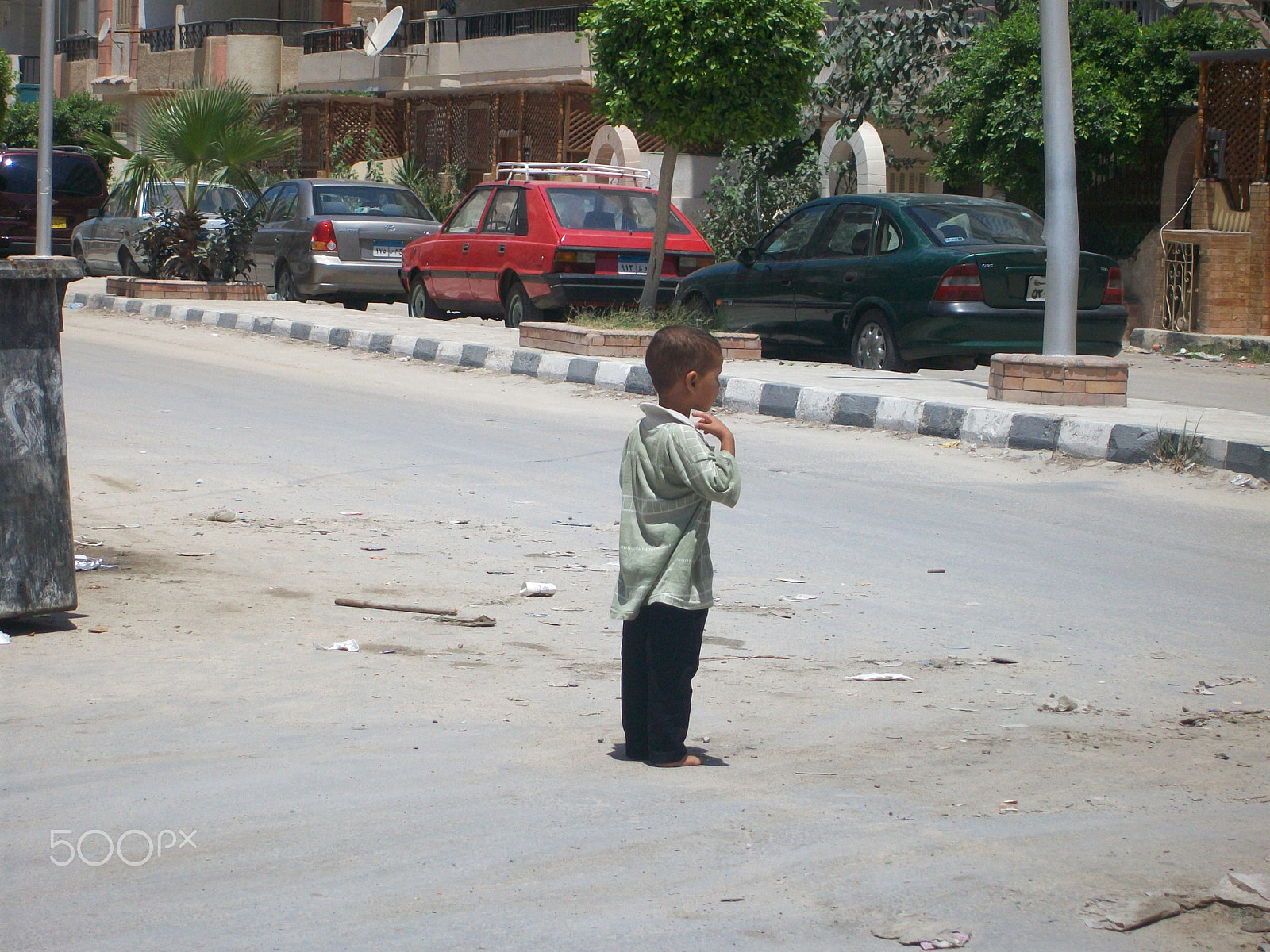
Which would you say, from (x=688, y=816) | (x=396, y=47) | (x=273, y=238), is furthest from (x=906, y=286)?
(x=396, y=47)

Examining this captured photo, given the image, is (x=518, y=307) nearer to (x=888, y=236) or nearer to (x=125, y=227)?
(x=888, y=236)

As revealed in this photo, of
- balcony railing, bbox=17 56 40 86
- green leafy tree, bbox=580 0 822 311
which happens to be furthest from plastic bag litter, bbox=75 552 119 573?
balcony railing, bbox=17 56 40 86

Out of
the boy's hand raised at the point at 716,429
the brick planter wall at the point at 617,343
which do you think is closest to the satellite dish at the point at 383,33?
the brick planter wall at the point at 617,343

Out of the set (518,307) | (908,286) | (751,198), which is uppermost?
(751,198)

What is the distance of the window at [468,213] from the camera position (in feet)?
56.0

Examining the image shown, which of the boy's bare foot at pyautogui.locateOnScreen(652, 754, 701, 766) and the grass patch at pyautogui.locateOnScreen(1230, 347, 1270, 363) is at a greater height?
the grass patch at pyautogui.locateOnScreen(1230, 347, 1270, 363)

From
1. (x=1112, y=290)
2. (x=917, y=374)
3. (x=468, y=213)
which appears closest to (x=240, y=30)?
(x=468, y=213)

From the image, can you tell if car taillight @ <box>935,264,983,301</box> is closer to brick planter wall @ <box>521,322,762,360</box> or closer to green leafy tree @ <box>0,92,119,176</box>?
brick planter wall @ <box>521,322,762,360</box>

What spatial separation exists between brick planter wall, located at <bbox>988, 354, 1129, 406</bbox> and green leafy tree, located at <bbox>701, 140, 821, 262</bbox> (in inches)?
512

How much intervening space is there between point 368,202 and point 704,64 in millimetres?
7351

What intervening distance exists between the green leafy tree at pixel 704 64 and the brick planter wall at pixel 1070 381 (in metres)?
4.41

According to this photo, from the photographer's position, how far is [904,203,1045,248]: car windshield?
39.1 feet

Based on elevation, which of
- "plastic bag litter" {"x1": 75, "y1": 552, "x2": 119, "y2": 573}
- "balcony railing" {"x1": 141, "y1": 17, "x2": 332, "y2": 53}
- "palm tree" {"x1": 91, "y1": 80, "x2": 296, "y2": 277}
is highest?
"balcony railing" {"x1": 141, "y1": 17, "x2": 332, "y2": 53}

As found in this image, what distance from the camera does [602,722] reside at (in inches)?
164
